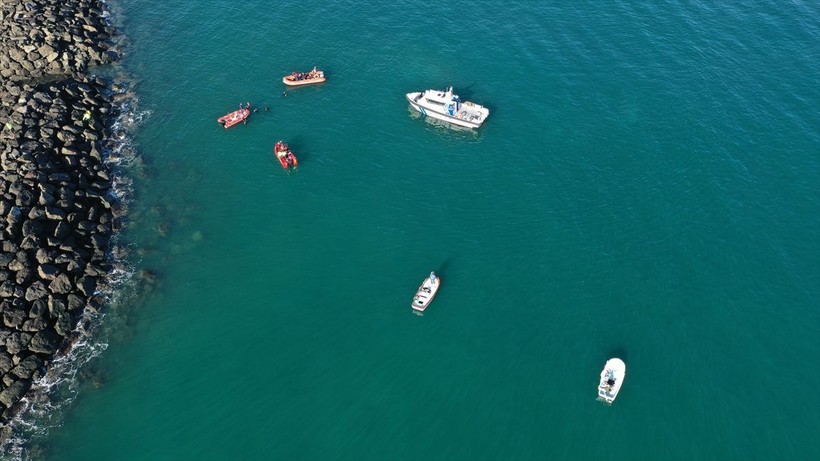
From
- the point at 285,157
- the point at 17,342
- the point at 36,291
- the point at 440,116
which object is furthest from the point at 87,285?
the point at 440,116

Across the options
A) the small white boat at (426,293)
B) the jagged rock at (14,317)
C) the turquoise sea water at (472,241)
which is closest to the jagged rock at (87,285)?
the turquoise sea water at (472,241)

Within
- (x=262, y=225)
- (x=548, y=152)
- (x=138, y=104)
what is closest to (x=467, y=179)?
(x=548, y=152)

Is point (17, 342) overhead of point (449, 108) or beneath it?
beneath

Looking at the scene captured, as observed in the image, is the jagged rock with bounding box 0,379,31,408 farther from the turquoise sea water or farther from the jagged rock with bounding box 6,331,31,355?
the turquoise sea water

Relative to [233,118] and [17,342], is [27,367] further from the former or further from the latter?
[233,118]

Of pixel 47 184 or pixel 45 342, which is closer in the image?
pixel 45 342

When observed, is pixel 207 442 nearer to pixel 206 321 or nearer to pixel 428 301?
pixel 206 321

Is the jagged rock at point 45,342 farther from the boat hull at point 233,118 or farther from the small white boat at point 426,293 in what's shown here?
the small white boat at point 426,293

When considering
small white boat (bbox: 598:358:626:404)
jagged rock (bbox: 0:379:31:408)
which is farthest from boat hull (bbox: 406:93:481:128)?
jagged rock (bbox: 0:379:31:408)
